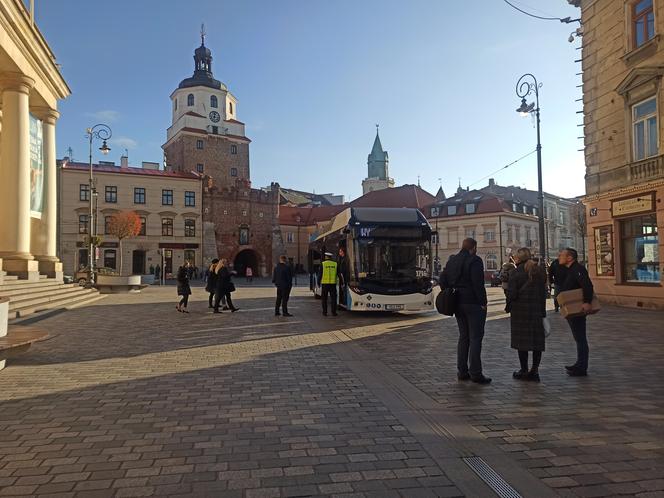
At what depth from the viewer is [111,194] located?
5306cm

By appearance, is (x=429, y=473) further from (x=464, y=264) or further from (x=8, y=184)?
(x=8, y=184)

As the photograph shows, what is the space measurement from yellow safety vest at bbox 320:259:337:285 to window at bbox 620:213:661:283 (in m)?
10.6

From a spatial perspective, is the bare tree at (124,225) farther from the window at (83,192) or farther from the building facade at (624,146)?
the building facade at (624,146)

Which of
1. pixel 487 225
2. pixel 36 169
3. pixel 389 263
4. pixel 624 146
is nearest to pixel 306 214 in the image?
pixel 487 225

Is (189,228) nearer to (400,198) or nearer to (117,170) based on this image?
(117,170)

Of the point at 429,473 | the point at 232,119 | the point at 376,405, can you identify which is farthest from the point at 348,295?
the point at 232,119

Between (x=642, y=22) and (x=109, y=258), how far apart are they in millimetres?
49147

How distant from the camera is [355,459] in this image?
4.01 m

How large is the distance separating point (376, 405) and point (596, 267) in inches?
670

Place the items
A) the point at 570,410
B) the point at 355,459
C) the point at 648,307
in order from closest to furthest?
the point at 355,459
the point at 570,410
the point at 648,307

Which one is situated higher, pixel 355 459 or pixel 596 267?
pixel 596 267

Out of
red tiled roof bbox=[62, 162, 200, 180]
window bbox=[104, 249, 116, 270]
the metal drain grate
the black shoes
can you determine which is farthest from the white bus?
red tiled roof bbox=[62, 162, 200, 180]

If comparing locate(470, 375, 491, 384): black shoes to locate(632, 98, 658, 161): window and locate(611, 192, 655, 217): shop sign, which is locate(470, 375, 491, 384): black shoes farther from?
locate(632, 98, 658, 161): window

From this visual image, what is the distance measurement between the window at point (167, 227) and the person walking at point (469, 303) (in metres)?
52.2
